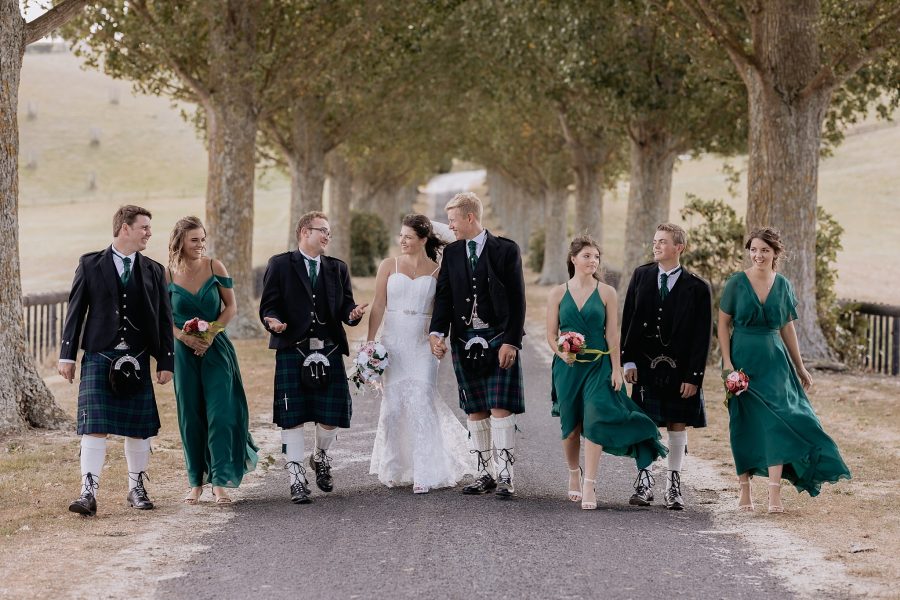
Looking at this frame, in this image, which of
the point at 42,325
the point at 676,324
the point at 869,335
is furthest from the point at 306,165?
the point at 676,324

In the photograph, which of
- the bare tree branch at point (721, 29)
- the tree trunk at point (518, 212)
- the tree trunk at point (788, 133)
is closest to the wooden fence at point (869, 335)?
the tree trunk at point (788, 133)

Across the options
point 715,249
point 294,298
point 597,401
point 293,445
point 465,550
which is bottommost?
point 465,550

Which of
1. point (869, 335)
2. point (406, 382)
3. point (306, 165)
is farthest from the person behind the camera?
point (306, 165)

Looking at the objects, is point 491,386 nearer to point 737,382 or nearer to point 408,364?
point 408,364

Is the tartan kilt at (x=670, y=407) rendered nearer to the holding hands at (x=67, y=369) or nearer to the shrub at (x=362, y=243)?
the holding hands at (x=67, y=369)

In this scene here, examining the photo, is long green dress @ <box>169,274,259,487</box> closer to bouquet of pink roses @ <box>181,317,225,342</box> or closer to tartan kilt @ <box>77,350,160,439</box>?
bouquet of pink roses @ <box>181,317,225,342</box>

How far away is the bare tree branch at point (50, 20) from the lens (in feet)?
38.9

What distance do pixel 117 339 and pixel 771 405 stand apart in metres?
4.70

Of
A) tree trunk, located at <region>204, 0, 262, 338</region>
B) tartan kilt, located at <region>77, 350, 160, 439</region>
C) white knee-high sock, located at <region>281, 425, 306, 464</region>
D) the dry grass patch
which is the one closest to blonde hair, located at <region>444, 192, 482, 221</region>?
white knee-high sock, located at <region>281, 425, 306, 464</region>

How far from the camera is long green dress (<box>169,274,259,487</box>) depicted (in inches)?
330

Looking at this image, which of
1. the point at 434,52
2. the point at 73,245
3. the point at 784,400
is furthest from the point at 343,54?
the point at 73,245

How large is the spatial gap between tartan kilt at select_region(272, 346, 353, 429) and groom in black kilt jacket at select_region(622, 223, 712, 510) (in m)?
2.17

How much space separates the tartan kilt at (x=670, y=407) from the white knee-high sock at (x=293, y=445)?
251cm

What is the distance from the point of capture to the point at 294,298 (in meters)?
8.67
